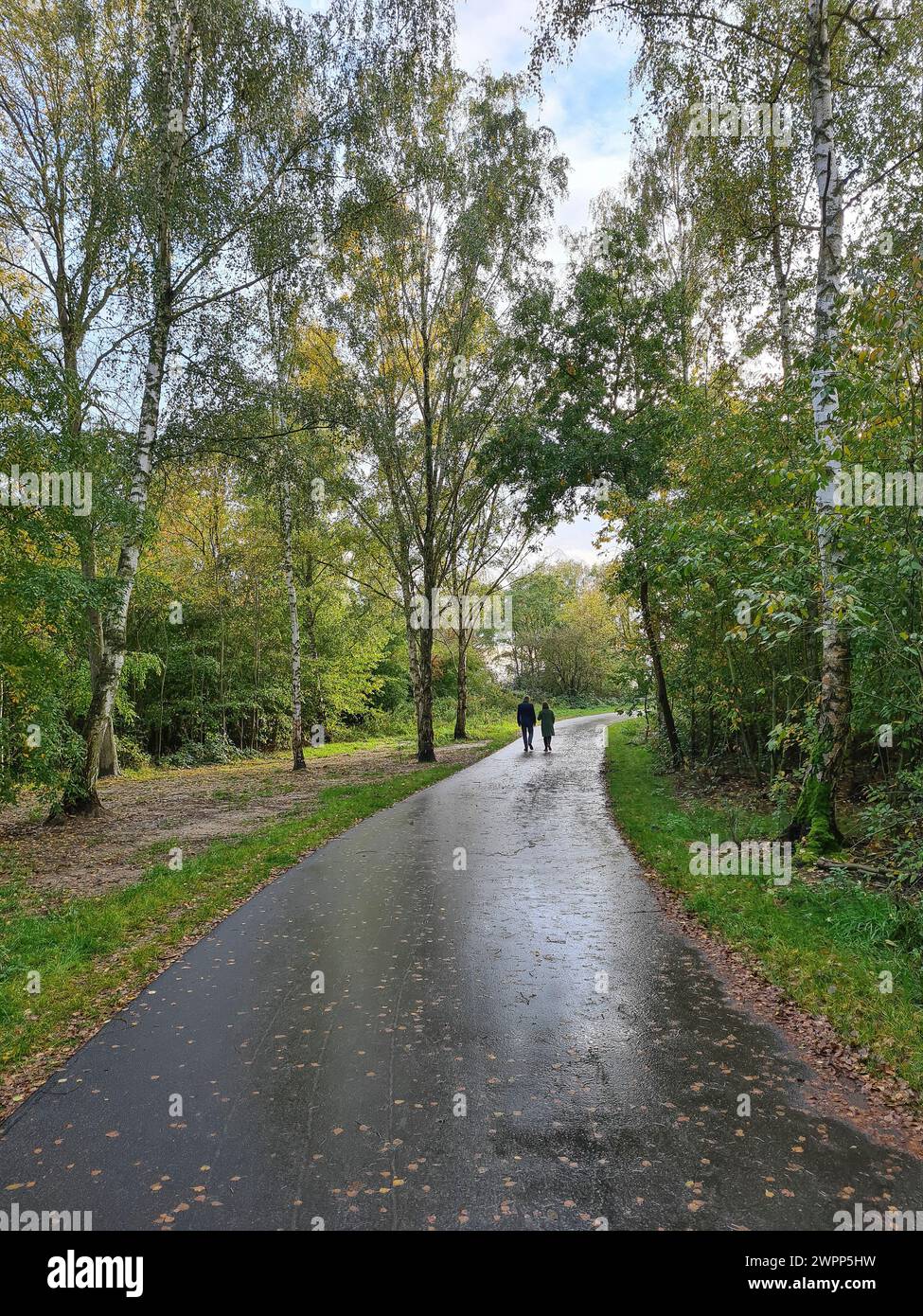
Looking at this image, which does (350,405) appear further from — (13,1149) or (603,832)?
(13,1149)

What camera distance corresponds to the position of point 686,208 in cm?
1591

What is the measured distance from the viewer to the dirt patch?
27.7 feet

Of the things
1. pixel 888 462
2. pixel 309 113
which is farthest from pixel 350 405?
pixel 888 462

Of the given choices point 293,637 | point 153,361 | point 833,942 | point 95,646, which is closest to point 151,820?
point 95,646

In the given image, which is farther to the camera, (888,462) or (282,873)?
(282,873)

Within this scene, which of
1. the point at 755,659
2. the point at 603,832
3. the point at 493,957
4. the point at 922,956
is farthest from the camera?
the point at 755,659

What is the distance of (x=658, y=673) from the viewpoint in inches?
613

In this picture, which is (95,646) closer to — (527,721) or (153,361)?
(153,361)

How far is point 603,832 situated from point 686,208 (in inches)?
584

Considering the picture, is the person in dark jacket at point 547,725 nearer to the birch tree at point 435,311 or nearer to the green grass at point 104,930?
the birch tree at point 435,311

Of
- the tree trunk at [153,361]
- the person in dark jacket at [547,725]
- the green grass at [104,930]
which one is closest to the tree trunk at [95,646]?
the tree trunk at [153,361]

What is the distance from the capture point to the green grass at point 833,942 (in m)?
3.95

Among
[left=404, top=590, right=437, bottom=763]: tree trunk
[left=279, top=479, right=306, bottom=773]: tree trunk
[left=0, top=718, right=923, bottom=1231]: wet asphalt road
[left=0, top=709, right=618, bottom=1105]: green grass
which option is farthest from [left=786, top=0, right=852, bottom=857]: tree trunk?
[left=279, top=479, right=306, bottom=773]: tree trunk

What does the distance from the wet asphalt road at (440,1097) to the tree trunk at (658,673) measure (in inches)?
376
